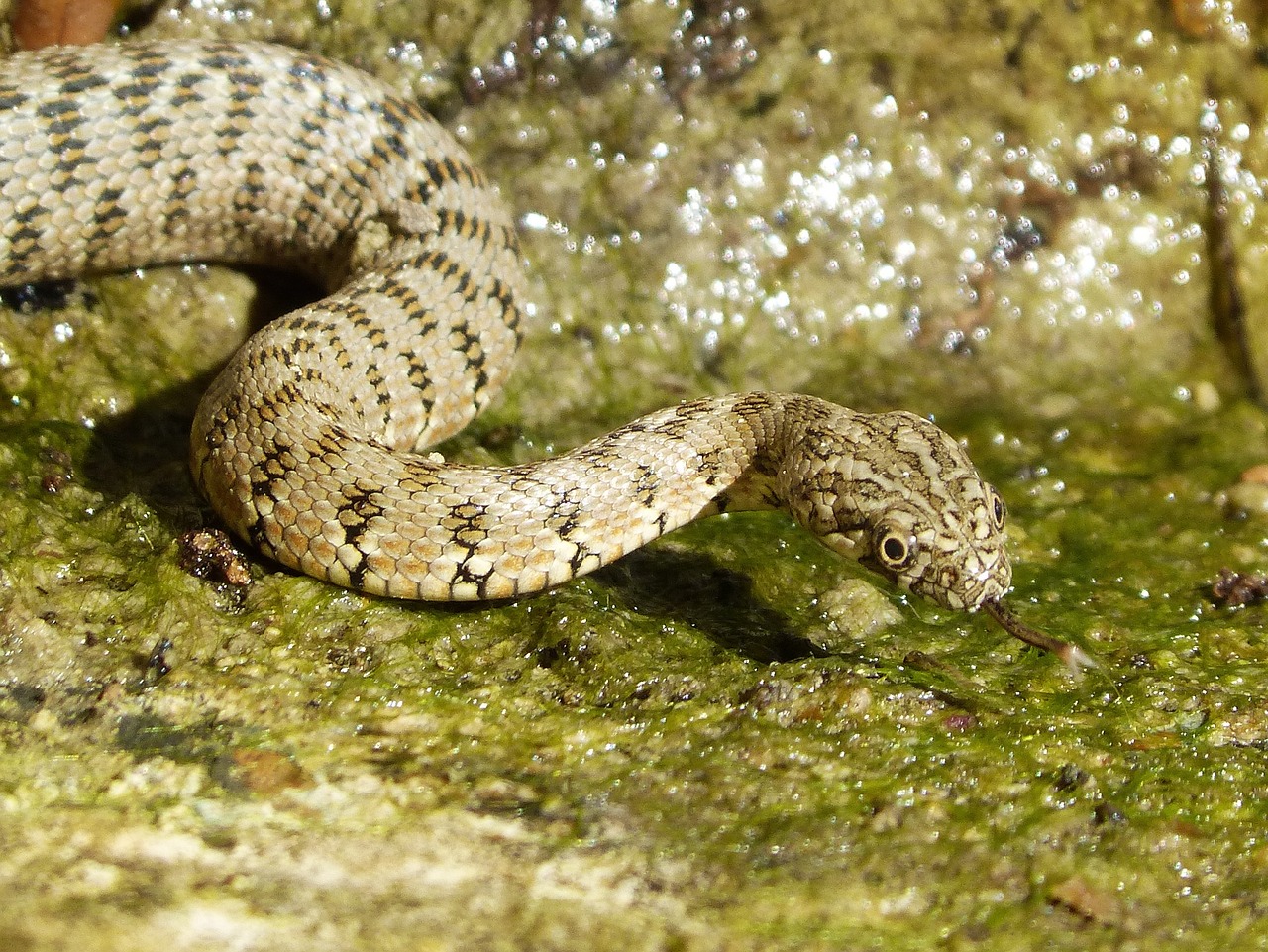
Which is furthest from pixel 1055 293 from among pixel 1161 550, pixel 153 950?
pixel 153 950

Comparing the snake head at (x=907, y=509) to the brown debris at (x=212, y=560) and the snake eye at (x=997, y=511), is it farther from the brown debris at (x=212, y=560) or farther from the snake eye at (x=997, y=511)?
the brown debris at (x=212, y=560)

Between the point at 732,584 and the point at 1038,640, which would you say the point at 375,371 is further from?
the point at 1038,640

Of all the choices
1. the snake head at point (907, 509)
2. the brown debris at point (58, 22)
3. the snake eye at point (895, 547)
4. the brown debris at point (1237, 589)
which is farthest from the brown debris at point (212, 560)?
the brown debris at point (1237, 589)

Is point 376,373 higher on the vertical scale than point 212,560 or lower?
higher

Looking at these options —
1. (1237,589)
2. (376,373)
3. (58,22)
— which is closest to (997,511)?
(1237,589)

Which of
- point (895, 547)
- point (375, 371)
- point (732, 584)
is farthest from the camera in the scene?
point (375, 371)

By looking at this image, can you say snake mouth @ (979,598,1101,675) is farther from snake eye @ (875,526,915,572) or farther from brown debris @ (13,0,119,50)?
brown debris @ (13,0,119,50)

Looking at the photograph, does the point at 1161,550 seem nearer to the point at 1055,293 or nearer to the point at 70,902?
Answer: the point at 1055,293
